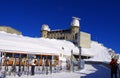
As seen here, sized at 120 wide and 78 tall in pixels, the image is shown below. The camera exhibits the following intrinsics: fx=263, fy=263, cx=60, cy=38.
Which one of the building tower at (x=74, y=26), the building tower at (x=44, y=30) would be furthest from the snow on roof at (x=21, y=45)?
the building tower at (x=44, y=30)

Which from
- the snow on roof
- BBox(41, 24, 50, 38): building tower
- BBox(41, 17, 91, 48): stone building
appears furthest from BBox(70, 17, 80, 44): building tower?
the snow on roof

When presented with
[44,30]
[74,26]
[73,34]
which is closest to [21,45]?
[73,34]

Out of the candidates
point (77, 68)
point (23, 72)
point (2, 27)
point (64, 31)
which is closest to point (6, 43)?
point (77, 68)

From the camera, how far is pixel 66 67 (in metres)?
30.7

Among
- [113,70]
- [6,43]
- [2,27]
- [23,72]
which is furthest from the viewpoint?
[2,27]

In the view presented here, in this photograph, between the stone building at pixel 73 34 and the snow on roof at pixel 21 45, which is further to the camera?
the stone building at pixel 73 34

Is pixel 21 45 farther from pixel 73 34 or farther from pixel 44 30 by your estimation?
pixel 44 30

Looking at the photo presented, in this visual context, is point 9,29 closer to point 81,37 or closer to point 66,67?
point 81,37

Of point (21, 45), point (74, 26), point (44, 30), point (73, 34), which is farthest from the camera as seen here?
point (44, 30)

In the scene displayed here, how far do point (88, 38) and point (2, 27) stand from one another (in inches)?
1227

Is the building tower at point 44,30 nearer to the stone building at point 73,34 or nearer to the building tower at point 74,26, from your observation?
the stone building at point 73,34

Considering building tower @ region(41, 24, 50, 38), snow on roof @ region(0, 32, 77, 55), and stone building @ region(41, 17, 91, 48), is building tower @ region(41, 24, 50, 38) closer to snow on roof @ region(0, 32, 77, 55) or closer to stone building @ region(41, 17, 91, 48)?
stone building @ region(41, 17, 91, 48)

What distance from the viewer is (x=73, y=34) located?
11012 cm

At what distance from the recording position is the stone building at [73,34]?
94125 millimetres
